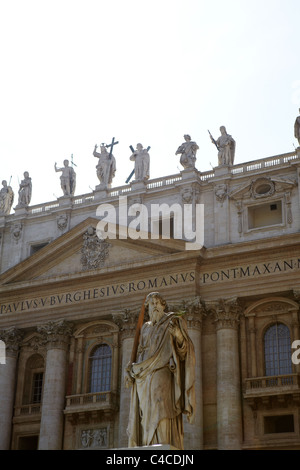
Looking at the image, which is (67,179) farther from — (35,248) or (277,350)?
(277,350)

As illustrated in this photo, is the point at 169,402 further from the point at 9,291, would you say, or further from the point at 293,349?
the point at 9,291

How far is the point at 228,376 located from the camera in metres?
27.6

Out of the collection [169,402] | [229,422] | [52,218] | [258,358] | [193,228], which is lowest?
[169,402]

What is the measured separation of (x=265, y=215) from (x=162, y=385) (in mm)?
20277

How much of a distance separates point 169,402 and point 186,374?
0.52m

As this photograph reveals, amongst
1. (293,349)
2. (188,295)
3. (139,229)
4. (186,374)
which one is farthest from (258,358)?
(186,374)

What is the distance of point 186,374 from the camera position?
11250mm

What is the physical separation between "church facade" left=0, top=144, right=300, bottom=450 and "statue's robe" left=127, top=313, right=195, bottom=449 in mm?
15917

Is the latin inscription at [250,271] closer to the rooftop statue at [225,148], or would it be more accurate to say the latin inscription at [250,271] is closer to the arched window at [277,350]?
the arched window at [277,350]

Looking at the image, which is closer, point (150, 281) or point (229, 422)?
point (229, 422)

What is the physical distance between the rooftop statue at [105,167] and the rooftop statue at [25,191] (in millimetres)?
4081

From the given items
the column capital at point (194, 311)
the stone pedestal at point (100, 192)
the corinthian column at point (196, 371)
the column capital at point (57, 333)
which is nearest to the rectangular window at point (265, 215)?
the column capital at point (194, 311)

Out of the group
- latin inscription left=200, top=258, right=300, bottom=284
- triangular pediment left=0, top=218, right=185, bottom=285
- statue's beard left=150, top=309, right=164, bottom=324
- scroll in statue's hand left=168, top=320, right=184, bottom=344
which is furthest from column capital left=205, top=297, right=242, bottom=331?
scroll in statue's hand left=168, top=320, right=184, bottom=344

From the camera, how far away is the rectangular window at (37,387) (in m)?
32.8
